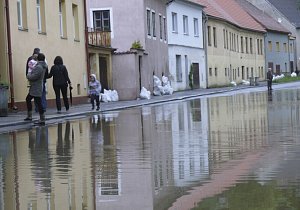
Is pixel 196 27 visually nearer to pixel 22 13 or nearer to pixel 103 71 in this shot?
pixel 103 71

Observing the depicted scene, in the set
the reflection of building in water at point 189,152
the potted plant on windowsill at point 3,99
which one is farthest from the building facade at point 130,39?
the reflection of building in water at point 189,152

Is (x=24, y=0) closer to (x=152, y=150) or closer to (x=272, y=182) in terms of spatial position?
(x=152, y=150)

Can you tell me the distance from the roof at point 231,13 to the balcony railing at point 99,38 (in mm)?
20640

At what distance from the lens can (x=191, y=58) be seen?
55.0 metres

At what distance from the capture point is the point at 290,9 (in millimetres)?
91812

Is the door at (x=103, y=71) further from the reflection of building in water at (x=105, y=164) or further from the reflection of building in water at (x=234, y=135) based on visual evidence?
the reflection of building in water at (x=105, y=164)

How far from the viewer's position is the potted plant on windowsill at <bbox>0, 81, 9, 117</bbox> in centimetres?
2225

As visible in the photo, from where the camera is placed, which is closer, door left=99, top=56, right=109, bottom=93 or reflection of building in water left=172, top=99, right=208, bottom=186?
reflection of building in water left=172, top=99, right=208, bottom=186

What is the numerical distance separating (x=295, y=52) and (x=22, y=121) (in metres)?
75.7

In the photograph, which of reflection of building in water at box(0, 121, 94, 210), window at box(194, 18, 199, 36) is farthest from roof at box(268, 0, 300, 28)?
reflection of building in water at box(0, 121, 94, 210)

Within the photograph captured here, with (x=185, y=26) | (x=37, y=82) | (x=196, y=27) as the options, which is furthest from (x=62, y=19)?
(x=196, y=27)

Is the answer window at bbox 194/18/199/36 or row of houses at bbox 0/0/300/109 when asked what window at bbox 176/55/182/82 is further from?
window at bbox 194/18/199/36

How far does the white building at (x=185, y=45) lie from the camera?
168ft

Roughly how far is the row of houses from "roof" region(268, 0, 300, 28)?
7.02 metres
